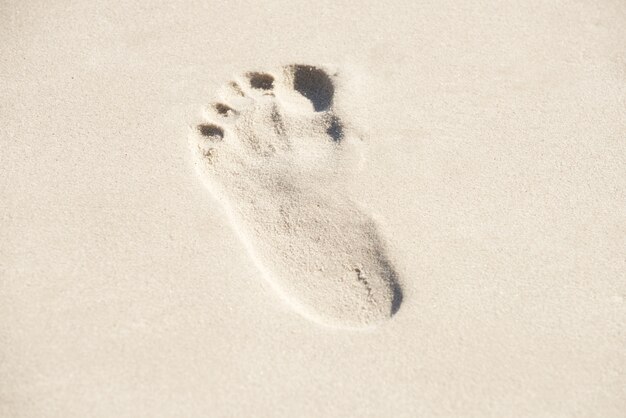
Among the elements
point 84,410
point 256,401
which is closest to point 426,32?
point 256,401

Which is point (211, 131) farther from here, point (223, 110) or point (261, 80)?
point (261, 80)

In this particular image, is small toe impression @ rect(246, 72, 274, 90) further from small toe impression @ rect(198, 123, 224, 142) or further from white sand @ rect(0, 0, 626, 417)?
small toe impression @ rect(198, 123, 224, 142)

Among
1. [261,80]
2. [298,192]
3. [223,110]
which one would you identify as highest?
[261,80]

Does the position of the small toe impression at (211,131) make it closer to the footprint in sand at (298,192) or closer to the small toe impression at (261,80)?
the footprint in sand at (298,192)

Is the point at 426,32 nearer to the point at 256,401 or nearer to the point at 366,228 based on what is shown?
the point at 366,228

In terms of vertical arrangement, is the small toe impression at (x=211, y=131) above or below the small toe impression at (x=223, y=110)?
below

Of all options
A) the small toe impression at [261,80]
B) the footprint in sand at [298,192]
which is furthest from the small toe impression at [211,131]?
the small toe impression at [261,80]

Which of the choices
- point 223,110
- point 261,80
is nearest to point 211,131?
point 223,110

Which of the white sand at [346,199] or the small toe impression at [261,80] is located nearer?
the white sand at [346,199]
